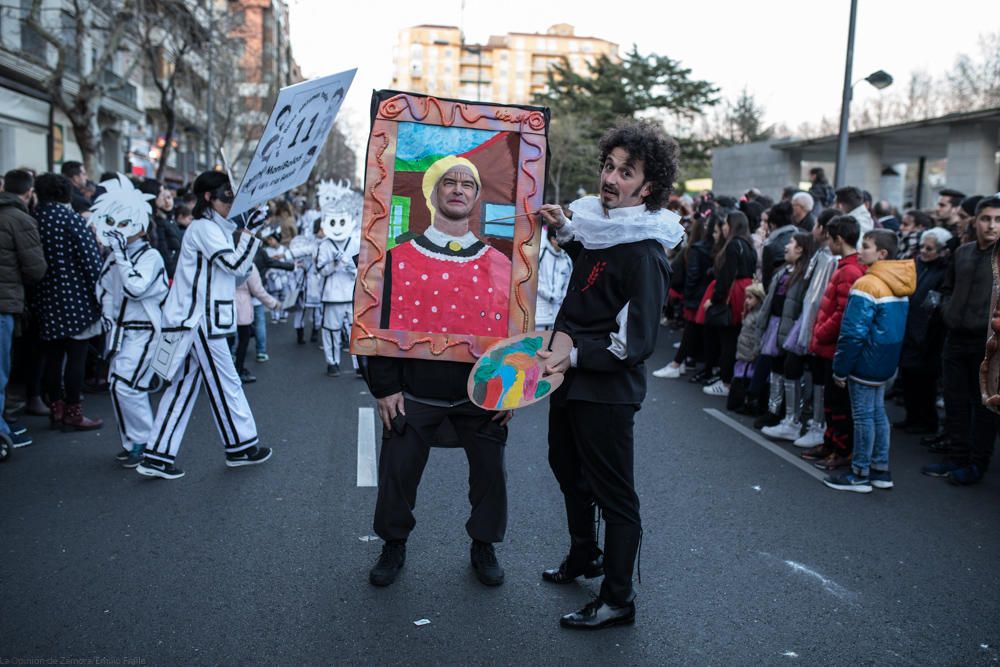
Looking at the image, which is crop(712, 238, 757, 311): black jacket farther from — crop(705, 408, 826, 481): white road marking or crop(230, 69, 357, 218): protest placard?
crop(230, 69, 357, 218): protest placard

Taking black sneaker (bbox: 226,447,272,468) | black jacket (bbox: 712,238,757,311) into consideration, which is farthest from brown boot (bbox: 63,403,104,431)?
black jacket (bbox: 712,238,757,311)

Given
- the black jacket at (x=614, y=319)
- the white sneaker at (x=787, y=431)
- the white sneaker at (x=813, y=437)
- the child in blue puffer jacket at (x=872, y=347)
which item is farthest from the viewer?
the white sneaker at (x=787, y=431)

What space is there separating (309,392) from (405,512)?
516 centimetres

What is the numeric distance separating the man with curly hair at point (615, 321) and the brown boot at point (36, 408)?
5907mm

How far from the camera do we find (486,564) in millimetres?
4156

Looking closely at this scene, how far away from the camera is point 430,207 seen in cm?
382

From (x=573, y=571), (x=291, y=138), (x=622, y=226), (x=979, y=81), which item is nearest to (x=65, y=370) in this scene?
(x=291, y=138)

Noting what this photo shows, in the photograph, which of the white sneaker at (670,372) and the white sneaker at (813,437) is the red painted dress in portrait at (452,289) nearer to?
the white sneaker at (813,437)

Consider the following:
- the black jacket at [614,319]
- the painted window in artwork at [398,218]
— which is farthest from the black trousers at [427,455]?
the painted window in artwork at [398,218]

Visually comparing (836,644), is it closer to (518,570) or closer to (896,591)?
(896,591)

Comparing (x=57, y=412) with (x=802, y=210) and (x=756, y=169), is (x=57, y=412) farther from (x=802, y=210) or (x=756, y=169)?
(x=756, y=169)

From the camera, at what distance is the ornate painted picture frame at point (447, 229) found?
12.4 ft

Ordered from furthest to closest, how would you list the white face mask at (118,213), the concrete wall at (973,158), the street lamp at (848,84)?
1. the concrete wall at (973,158)
2. the street lamp at (848,84)
3. the white face mask at (118,213)

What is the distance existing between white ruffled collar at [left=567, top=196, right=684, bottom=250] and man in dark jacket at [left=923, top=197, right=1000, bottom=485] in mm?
3576
